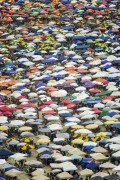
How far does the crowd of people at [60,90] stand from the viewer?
73.9ft

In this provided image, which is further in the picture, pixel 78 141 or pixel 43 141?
pixel 43 141

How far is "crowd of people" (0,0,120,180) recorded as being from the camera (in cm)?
2252

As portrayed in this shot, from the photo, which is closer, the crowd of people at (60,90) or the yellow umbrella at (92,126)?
the crowd of people at (60,90)

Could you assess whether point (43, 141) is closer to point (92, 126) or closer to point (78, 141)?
point (78, 141)

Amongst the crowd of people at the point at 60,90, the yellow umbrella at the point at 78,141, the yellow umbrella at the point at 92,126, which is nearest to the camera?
the crowd of people at the point at 60,90

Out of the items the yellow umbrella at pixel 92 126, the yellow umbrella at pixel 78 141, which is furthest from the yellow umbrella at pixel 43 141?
the yellow umbrella at pixel 92 126

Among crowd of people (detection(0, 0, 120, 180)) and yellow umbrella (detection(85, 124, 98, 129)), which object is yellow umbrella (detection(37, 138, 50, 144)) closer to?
crowd of people (detection(0, 0, 120, 180))

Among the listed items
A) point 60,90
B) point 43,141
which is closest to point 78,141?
point 43,141

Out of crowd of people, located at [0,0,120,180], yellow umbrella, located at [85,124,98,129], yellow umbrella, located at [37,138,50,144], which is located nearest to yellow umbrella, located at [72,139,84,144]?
crowd of people, located at [0,0,120,180]

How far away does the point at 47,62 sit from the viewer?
3347 centimetres

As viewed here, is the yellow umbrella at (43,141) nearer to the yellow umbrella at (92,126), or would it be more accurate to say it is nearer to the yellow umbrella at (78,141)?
the yellow umbrella at (78,141)

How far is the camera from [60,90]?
1134 inches

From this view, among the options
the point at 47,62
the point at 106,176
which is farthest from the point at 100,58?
the point at 106,176

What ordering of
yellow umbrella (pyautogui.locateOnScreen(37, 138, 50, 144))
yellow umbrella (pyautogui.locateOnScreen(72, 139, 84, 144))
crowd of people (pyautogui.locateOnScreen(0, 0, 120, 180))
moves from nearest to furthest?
crowd of people (pyautogui.locateOnScreen(0, 0, 120, 180)) → yellow umbrella (pyautogui.locateOnScreen(72, 139, 84, 144)) → yellow umbrella (pyautogui.locateOnScreen(37, 138, 50, 144))
